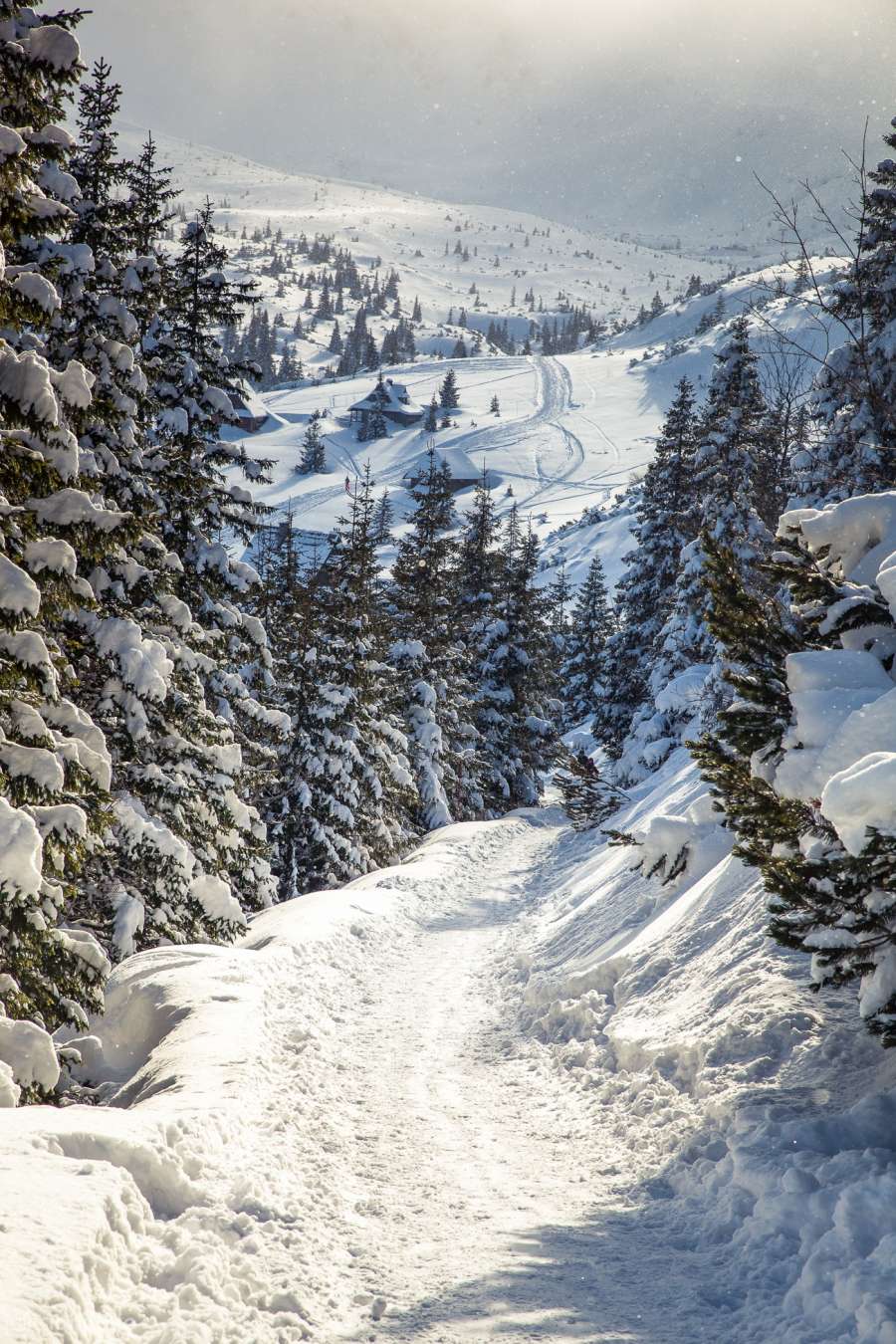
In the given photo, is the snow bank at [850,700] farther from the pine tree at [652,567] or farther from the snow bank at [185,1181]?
the pine tree at [652,567]

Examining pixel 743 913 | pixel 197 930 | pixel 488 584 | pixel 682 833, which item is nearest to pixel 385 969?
pixel 197 930

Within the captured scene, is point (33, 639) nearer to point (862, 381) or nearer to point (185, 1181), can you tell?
point (185, 1181)

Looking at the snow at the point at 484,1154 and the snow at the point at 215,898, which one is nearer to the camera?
the snow at the point at 484,1154

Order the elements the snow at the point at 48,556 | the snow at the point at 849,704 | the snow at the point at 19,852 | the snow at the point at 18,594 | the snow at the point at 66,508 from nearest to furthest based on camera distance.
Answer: the snow at the point at 849,704 < the snow at the point at 19,852 < the snow at the point at 18,594 < the snow at the point at 48,556 < the snow at the point at 66,508

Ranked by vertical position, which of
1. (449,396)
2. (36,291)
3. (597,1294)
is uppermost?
(449,396)

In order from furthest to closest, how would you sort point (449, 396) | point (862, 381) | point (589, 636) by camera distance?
point (449, 396) < point (589, 636) < point (862, 381)

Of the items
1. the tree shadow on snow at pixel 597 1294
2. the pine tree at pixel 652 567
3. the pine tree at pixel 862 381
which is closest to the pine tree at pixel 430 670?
the pine tree at pixel 652 567

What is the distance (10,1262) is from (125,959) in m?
7.34

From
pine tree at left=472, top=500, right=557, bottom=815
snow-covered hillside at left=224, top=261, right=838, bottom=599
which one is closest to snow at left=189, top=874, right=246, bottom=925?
pine tree at left=472, top=500, right=557, bottom=815

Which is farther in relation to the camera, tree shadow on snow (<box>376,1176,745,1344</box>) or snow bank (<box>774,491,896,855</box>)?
tree shadow on snow (<box>376,1176,745,1344</box>)

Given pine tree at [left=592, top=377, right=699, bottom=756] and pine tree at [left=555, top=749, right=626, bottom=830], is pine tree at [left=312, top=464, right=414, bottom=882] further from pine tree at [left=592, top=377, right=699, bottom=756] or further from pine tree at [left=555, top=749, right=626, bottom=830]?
pine tree at [left=592, top=377, right=699, bottom=756]

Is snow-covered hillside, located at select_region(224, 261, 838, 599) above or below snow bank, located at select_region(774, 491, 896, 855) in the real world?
above

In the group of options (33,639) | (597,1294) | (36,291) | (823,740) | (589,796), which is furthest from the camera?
(589,796)

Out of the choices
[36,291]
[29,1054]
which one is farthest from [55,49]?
[29,1054]
